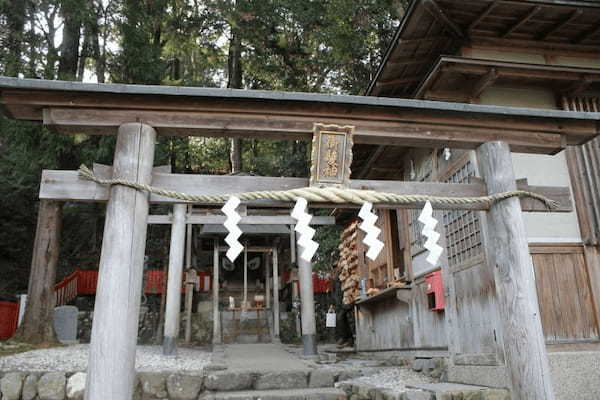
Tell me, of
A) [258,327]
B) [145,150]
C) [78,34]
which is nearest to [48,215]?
[78,34]

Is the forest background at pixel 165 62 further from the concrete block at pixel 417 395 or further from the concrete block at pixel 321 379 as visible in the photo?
the concrete block at pixel 417 395

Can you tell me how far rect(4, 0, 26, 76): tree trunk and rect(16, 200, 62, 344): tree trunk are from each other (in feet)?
12.1

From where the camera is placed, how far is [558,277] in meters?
6.38

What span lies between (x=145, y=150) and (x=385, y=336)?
845 cm

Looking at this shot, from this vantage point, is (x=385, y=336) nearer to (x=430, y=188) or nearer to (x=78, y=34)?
(x=430, y=188)

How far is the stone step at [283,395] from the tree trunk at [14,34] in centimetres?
991

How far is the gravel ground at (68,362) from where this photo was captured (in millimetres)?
8258

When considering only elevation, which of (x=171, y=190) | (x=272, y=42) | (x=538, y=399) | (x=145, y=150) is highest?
(x=272, y=42)

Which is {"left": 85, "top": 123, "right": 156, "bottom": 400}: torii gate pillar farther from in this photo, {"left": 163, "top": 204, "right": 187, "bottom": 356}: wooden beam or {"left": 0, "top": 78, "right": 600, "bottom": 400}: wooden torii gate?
{"left": 163, "top": 204, "right": 187, "bottom": 356}: wooden beam

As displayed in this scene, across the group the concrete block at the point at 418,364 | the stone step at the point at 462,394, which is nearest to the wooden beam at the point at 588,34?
the stone step at the point at 462,394

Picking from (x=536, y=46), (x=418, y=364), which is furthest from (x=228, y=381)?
(x=536, y=46)

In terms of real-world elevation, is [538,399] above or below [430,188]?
below

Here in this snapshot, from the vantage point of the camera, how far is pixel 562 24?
7.29m

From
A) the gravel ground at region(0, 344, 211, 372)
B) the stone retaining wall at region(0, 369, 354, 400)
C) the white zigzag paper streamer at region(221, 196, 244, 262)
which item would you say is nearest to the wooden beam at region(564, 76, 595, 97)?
the stone retaining wall at region(0, 369, 354, 400)
